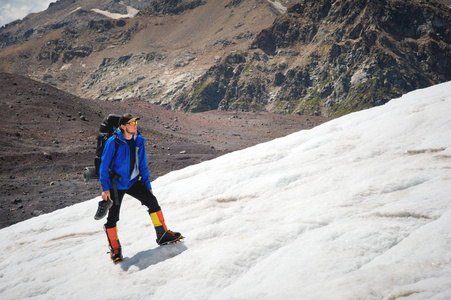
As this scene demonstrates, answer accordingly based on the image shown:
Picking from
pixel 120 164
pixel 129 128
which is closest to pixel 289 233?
pixel 120 164

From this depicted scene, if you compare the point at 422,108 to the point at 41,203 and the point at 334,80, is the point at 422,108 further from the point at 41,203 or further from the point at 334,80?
the point at 334,80

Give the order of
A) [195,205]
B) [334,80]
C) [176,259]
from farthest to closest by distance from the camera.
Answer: [334,80] < [195,205] < [176,259]

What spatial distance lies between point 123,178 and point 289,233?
14.1 feet

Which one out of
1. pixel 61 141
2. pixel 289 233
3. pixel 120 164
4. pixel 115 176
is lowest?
pixel 289 233

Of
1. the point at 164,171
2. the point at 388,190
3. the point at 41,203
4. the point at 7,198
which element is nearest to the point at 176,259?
the point at 388,190

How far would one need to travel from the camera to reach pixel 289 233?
719 cm

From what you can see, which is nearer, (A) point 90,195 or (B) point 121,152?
(B) point 121,152

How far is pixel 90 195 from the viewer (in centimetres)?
Answer: 2634

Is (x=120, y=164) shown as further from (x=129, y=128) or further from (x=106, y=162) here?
(x=129, y=128)

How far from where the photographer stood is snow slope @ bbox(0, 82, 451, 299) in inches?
219

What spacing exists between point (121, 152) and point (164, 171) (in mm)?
25696

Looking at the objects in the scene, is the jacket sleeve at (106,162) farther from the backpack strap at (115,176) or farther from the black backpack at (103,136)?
the black backpack at (103,136)

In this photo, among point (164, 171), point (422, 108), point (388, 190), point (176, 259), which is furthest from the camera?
point (164, 171)

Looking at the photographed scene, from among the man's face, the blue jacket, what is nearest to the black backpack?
the blue jacket
